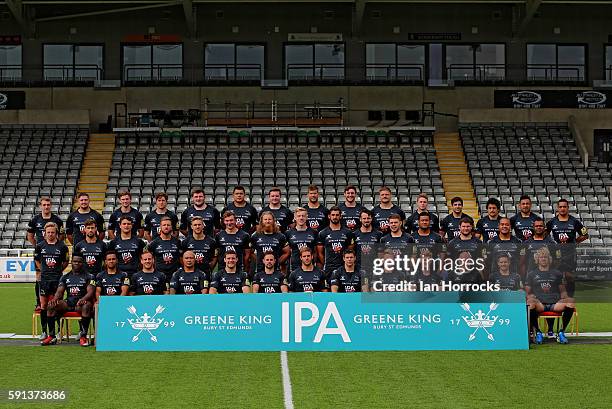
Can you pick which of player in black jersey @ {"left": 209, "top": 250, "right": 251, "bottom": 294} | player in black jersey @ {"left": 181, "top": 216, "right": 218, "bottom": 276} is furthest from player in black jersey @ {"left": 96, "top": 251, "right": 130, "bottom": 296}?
player in black jersey @ {"left": 209, "top": 250, "right": 251, "bottom": 294}

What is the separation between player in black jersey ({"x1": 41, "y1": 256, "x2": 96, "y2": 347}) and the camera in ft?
42.5

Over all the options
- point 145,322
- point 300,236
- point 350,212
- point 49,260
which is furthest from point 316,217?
point 49,260

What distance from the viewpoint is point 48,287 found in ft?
44.6

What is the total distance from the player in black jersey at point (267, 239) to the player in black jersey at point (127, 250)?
1741 mm

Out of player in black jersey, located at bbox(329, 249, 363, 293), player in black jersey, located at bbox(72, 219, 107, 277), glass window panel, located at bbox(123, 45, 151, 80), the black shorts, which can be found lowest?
the black shorts

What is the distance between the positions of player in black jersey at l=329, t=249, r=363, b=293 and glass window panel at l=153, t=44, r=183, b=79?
23.6m

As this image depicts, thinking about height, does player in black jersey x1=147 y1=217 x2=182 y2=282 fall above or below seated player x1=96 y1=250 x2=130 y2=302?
above

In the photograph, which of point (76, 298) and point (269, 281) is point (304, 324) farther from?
point (76, 298)

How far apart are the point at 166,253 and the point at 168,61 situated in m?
22.9

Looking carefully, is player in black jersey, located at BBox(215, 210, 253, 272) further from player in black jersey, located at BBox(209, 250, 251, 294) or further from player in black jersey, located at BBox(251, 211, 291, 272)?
player in black jersey, located at BBox(209, 250, 251, 294)

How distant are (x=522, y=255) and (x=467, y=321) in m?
1.31

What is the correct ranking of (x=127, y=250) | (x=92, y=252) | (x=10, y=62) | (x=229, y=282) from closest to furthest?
(x=229, y=282) < (x=92, y=252) < (x=127, y=250) < (x=10, y=62)

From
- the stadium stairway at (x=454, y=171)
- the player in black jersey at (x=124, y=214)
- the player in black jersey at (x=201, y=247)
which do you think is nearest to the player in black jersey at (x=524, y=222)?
the player in black jersey at (x=201, y=247)

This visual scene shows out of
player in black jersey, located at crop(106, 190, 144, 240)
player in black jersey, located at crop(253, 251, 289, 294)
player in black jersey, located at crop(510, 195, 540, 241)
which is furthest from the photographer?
player in black jersey, located at crop(106, 190, 144, 240)
